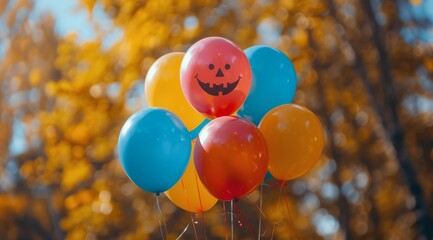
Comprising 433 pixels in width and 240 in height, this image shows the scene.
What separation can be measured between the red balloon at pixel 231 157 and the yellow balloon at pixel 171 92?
22.3 inches

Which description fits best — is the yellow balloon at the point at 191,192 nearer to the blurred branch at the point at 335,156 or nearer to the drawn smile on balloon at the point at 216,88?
the drawn smile on balloon at the point at 216,88

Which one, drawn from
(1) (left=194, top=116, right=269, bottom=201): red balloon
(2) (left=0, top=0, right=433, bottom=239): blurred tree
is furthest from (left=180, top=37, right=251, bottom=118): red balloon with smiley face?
(2) (left=0, top=0, right=433, bottom=239): blurred tree

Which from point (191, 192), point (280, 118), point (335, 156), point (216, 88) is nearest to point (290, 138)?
point (280, 118)

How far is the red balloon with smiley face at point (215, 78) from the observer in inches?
185

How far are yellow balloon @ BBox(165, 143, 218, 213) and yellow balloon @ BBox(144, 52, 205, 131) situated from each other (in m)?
0.31

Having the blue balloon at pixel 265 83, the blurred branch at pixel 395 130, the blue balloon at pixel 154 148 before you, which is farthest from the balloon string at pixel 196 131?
the blurred branch at pixel 395 130

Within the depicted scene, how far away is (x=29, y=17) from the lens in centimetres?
1316

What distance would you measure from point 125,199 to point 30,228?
182 inches

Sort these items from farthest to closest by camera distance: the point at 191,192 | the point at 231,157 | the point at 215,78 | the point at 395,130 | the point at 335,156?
the point at 335,156
the point at 395,130
the point at 191,192
the point at 215,78
the point at 231,157

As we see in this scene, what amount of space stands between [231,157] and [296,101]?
6.28 m

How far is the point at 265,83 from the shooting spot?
5.12 m

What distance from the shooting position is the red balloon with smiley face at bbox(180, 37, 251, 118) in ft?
15.4

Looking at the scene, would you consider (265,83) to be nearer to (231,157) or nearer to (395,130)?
(231,157)

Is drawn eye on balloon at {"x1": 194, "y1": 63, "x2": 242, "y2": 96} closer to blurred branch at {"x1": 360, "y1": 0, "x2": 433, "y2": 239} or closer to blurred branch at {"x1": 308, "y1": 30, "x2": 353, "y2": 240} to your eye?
blurred branch at {"x1": 360, "y1": 0, "x2": 433, "y2": 239}
